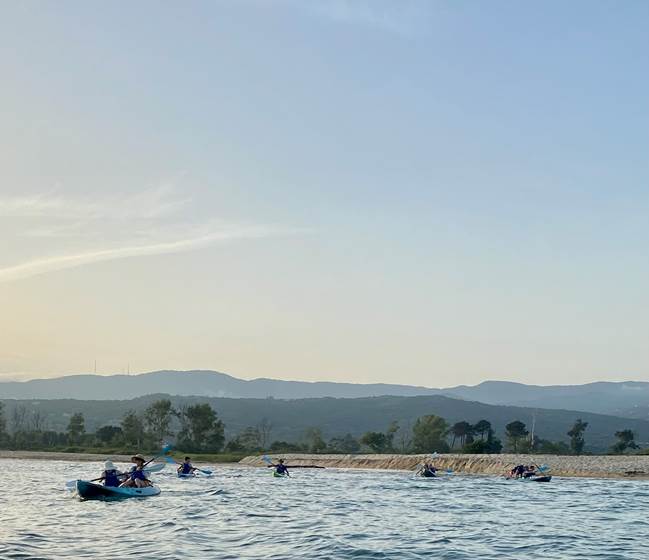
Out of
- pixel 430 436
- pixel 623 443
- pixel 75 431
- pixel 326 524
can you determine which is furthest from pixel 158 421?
pixel 326 524

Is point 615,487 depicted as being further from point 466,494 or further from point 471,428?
point 471,428

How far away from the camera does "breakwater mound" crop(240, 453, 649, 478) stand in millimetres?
90812

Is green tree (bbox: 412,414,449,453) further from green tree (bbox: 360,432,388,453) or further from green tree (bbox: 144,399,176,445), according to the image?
green tree (bbox: 144,399,176,445)

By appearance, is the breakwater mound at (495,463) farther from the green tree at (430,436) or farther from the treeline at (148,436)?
the treeline at (148,436)

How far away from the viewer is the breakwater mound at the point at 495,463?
9081 cm

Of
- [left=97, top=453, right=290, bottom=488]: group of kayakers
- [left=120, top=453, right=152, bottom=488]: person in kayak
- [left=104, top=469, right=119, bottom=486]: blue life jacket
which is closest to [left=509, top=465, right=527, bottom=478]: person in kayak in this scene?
[left=97, top=453, right=290, bottom=488]: group of kayakers

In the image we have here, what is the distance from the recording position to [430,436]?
14775 centimetres

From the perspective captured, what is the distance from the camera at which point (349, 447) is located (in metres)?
176

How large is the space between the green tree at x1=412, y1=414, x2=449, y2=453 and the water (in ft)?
270

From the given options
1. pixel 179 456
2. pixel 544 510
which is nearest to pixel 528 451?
pixel 179 456

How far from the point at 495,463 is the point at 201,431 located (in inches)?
2742

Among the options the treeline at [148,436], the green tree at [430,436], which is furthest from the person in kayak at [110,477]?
the treeline at [148,436]

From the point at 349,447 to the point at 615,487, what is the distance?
10930cm

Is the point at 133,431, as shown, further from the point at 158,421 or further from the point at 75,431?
the point at 75,431
